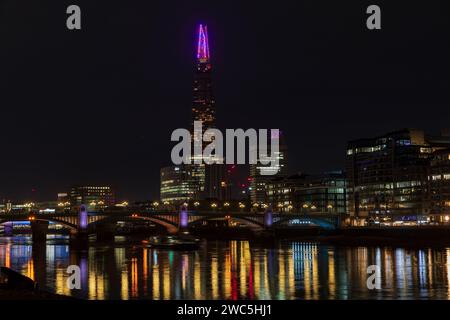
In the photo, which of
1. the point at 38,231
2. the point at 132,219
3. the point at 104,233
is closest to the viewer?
the point at 132,219

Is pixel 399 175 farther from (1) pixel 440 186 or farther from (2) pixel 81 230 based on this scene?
(2) pixel 81 230

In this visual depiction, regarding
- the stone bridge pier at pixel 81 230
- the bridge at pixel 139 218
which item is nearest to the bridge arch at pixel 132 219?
the bridge at pixel 139 218

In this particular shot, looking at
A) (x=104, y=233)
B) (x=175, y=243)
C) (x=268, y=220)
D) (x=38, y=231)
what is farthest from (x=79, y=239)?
(x=268, y=220)

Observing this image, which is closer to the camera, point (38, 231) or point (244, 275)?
point (244, 275)

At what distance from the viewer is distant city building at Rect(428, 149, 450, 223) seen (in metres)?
163

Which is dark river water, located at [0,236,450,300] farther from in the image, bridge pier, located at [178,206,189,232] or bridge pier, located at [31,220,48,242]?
bridge pier, located at [31,220,48,242]

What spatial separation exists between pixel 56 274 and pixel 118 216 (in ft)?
251

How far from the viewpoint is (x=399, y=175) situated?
183m

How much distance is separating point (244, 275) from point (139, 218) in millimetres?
85410

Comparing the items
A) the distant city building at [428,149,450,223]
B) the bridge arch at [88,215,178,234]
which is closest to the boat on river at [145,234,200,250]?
the bridge arch at [88,215,178,234]

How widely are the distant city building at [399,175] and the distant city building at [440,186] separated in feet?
9.74

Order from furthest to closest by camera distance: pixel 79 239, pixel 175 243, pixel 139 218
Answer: pixel 139 218 < pixel 79 239 < pixel 175 243
